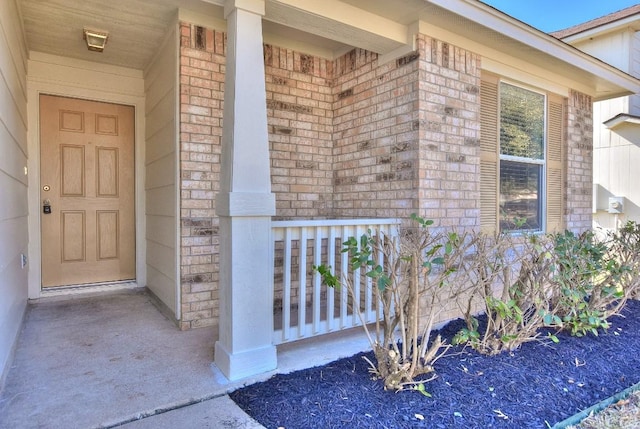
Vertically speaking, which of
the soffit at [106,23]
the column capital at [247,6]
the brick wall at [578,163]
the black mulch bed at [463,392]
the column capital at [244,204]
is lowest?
the black mulch bed at [463,392]

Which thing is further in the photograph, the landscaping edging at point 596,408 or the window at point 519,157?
the window at point 519,157

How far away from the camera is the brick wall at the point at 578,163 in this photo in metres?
4.91

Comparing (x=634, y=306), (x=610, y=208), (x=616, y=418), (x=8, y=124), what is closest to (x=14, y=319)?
(x=8, y=124)

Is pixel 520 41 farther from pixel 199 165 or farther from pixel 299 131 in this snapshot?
pixel 199 165

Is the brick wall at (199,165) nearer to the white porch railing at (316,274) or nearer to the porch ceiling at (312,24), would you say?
the porch ceiling at (312,24)

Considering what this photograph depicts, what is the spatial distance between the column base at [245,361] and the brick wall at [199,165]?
0.90 meters

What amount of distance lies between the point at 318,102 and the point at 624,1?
7985 millimetres

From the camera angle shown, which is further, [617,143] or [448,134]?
[617,143]

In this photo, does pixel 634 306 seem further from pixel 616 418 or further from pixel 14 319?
pixel 14 319

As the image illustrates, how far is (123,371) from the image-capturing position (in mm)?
2521

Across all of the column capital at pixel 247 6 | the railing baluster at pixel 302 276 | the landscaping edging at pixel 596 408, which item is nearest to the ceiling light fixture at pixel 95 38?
the column capital at pixel 247 6

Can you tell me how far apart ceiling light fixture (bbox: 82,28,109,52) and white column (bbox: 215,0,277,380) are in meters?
1.66

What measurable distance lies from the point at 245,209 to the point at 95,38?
2.47m

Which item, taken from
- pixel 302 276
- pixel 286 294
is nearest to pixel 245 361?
pixel 286 294
